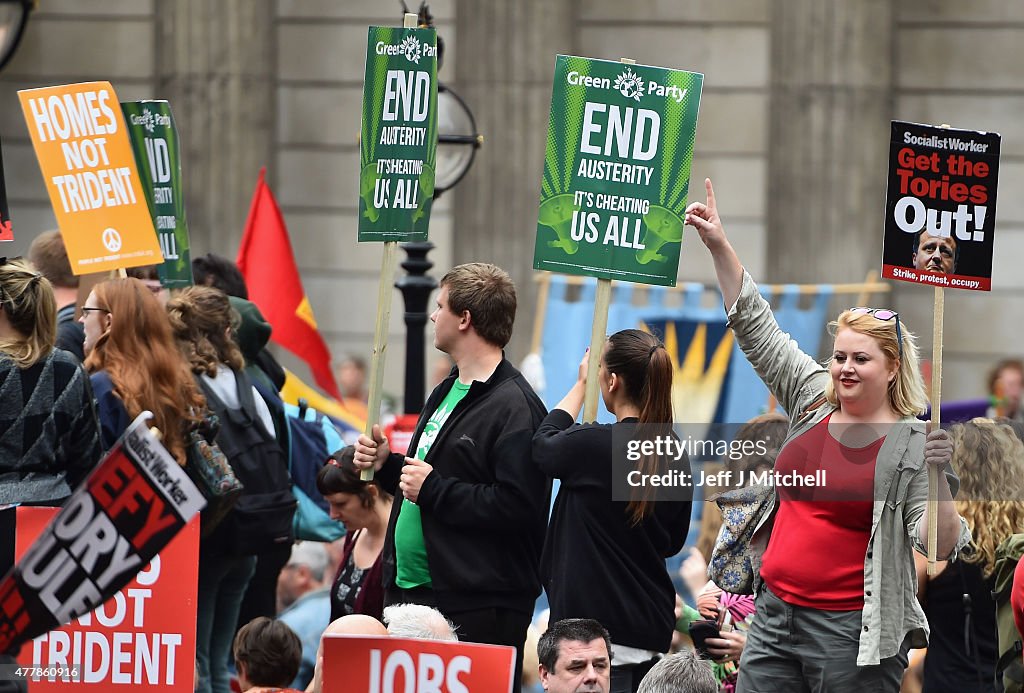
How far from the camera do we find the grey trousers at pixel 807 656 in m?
4.94

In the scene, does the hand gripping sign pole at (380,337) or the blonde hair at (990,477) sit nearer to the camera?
the blonde hair at (990,477)

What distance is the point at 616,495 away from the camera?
17.6 ft

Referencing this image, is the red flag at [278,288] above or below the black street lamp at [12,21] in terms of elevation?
below

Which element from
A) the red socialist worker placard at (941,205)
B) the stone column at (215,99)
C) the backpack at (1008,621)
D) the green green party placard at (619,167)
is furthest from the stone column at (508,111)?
the backpack at (1008,621)

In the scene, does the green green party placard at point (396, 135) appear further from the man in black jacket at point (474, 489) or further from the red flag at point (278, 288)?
the red flag at point (278, 288)

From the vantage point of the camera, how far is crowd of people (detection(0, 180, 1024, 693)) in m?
4.97

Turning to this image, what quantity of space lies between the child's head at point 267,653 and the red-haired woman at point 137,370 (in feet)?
2.21

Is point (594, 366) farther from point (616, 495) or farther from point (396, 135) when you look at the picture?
point (396, 135)

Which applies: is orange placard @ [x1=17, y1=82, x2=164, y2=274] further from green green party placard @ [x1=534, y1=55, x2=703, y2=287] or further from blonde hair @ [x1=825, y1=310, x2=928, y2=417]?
blonde hair @ [x1=825, y1=310, x2=928, y2=417]

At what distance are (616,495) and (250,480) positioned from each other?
188 cm

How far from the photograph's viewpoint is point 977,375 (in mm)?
14547


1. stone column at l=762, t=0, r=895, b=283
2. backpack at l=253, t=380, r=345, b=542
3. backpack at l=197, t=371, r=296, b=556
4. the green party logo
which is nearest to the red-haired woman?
backpack at l=197, t=371, r=296, b=556

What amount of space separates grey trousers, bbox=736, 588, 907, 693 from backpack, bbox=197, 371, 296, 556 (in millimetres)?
2236

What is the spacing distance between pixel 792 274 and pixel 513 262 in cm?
231
